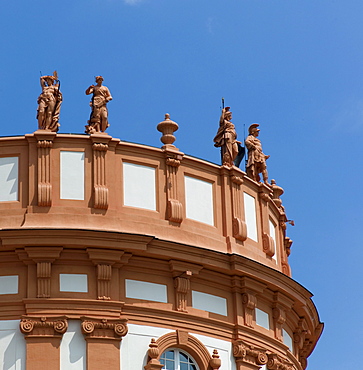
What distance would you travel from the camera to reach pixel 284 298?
36844 millimetres

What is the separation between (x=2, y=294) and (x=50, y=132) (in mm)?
4908

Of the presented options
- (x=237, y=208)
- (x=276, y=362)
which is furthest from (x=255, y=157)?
(x=276, y=362)

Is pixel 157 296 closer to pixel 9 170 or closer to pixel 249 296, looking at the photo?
pixel 249 296

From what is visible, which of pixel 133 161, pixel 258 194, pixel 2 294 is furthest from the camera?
pixel 258 194

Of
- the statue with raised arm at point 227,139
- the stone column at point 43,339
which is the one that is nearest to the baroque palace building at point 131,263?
the stone column at point 43,339

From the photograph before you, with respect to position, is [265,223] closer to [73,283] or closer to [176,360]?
[176,360]

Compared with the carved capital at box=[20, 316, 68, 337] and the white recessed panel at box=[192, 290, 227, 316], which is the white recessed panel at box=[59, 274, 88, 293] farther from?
the white recessed panel at box=[192, 290, 227, 316]

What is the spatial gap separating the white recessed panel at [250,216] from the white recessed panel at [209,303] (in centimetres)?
266

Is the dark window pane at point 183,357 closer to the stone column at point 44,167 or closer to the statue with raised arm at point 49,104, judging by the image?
the stone column at point 44,167

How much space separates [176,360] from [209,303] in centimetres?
201

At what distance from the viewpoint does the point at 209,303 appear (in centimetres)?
3478

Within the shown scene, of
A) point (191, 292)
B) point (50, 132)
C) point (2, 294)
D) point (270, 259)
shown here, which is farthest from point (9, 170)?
point (270, 259)

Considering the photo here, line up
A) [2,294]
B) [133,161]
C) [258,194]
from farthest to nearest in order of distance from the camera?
[258,194] → [133,161] → [2,294]

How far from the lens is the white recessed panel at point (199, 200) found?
35.7 metres
